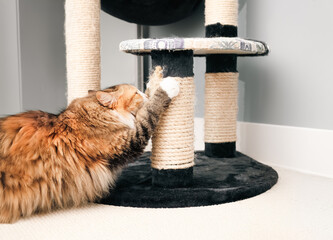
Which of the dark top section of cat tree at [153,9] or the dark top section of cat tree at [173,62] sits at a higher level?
the dark top section of cat tree at [153,9]

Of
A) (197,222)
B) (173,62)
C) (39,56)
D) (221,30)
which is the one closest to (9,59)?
(39,56)

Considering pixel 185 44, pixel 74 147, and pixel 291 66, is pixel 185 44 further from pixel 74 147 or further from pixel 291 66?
pixel 291 66

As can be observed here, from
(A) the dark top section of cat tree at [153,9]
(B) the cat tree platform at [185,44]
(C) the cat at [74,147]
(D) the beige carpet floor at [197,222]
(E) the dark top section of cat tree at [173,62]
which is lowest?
(D) the beige carpet floor at [197,222]

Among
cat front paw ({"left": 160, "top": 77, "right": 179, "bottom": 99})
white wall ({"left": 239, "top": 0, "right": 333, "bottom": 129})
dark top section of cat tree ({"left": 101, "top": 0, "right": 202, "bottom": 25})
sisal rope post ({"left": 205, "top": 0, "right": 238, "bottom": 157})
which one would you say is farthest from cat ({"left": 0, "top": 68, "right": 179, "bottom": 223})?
dark top section of cat tree ({"left": 101, "top": 0, "right": 202, "bottom": 25})

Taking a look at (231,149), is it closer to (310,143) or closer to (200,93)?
(310,143)

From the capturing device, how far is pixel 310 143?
1645 millimetres

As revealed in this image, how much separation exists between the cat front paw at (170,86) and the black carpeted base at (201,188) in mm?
328

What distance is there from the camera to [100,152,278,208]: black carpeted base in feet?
3.86

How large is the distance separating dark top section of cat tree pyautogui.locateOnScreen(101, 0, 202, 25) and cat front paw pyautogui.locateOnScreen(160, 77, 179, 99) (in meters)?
1.06

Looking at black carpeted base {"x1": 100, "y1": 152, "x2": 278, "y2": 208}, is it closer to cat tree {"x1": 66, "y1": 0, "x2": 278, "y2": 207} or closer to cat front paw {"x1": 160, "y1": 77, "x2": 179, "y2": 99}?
cat tree {"x1": 66, "y1": 0, "x2": 278, "y2": 207}

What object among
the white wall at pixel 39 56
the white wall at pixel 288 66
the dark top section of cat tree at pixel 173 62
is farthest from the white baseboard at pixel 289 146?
the white wall at pixel 39 56

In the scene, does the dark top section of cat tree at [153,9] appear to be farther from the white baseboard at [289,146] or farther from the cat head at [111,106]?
the cat head at [111,106]

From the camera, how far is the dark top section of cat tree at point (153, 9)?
2.14 m

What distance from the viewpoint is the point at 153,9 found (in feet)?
7.22
